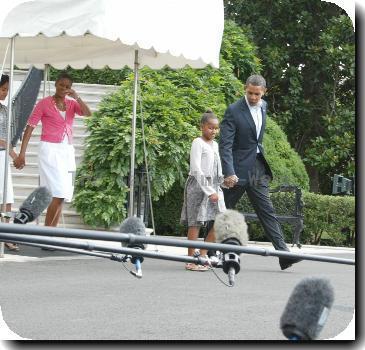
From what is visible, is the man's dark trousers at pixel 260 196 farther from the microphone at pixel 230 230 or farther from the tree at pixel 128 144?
the microphone at pixel 230 230

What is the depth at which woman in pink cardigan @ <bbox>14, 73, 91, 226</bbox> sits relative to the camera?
34.9 feet

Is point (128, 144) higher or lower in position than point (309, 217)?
higher

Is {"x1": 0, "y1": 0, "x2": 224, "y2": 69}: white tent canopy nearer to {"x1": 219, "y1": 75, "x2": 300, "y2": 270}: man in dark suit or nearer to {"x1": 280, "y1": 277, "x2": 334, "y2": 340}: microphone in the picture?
{"x1": 219, "y1": 75, "x2": 300, "y2": 270}: man in dark suit

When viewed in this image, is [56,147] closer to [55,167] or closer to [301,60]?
[55,167]

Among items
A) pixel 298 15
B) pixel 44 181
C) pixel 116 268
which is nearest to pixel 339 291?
pixel 116 268

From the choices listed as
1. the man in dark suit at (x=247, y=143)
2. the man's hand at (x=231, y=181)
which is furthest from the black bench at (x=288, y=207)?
the man's hand at (x=231, y=181)

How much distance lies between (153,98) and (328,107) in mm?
9130

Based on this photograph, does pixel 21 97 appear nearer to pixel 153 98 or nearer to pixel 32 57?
pixel 153 98

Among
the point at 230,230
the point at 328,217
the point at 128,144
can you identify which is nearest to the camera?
the point at 230,230

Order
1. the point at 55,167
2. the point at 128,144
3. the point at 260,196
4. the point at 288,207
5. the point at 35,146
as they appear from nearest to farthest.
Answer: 1. the point at 260,196
2. the point at 55,167
3. the point at 128,144
4. the point at 288,207
5. the point at 35,146

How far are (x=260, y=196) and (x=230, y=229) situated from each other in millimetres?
6469

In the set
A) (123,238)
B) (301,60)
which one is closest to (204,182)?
(123,238)

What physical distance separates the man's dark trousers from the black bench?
4252mm

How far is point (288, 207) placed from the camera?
14.9 meters
